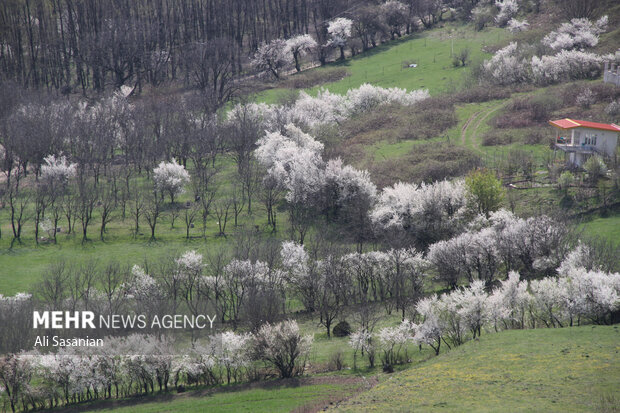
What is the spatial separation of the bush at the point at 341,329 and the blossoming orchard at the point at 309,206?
23cm

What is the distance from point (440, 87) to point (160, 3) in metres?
77.7

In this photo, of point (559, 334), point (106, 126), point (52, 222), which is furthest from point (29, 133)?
point (559, 334)

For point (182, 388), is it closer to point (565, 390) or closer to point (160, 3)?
point (565, 390)

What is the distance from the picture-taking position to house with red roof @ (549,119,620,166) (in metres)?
107

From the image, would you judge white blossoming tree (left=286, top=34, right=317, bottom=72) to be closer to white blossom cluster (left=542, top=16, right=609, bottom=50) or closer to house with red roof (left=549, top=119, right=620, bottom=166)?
white blossom cluster (left=542, top=16, right=609, bottom=50)

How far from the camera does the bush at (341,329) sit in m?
77.9

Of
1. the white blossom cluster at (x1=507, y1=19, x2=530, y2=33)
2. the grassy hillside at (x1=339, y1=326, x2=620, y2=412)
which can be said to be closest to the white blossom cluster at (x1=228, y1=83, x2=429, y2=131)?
the white blossom cluster at (x1=507, y1=19, x2=530, y2=33)

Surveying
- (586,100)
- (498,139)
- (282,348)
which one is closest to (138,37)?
(498,139)

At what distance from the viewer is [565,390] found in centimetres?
5341

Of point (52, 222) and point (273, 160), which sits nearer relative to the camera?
point (52, 222)

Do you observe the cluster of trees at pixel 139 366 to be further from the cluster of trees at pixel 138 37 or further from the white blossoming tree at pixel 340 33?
the white blossoming tree at pixel 340 33

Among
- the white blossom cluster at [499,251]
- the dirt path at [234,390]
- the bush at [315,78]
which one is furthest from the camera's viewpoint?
the bush at [315,78]

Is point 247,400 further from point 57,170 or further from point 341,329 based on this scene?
point 57,170

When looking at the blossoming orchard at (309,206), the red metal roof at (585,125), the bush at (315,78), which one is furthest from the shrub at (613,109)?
the bush at (315,78)
